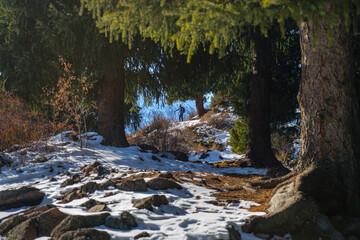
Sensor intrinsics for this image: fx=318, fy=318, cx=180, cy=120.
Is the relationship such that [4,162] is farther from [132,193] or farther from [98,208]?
[98,208]

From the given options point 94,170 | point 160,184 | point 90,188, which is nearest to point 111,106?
point 94,170

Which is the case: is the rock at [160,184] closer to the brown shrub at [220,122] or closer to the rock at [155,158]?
the rock at [155,158]

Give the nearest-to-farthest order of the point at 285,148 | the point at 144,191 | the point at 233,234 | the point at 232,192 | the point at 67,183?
the point at 233,234 → the point at 144,191 → the point at 232,192 → the point at 67,183 → the point at 285,148

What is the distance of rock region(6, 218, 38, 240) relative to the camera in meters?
3.35

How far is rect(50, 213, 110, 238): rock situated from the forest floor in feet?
0.29

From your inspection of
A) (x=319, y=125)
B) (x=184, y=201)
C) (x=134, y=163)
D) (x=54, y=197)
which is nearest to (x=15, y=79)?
(x=134, y=163)

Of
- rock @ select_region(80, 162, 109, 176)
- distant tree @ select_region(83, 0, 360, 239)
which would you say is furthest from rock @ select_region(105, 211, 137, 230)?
rock @ select_region(80, 162, 109, 176)

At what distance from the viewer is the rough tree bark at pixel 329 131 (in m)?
4.09

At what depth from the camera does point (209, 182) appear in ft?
20.3

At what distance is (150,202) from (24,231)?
1430 mm

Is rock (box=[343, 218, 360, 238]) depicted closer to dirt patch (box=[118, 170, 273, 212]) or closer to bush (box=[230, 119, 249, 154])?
dirt patch (box=[118, 170, 273, 212])

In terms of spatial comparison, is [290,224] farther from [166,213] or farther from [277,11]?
[277,11]

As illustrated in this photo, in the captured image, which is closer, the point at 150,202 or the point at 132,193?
the point at 150,202

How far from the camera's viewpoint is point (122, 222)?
344cm
